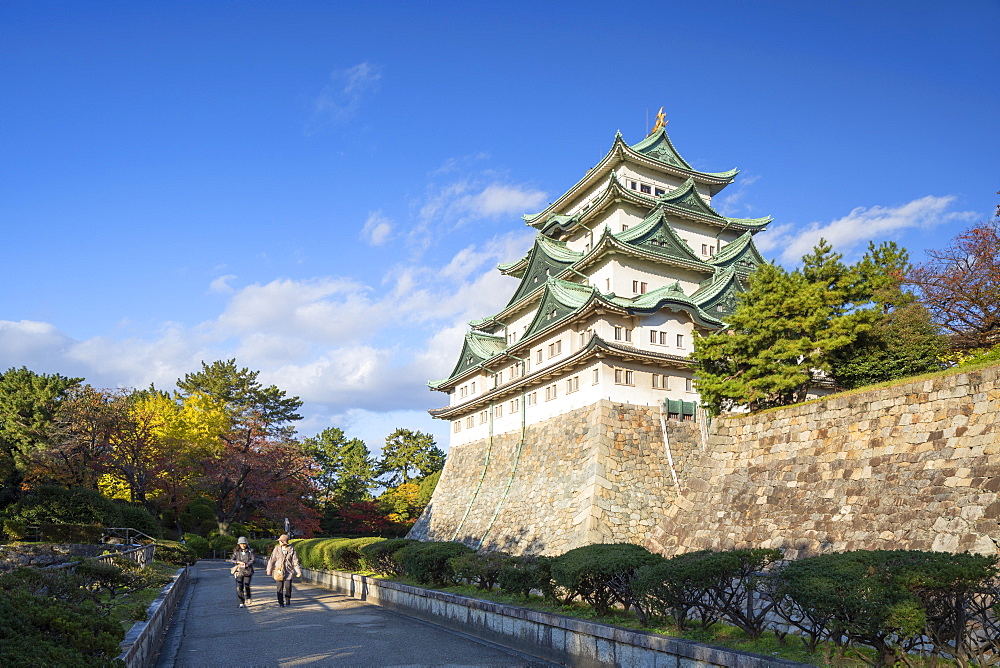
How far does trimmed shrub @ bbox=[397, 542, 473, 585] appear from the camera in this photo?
14.8m

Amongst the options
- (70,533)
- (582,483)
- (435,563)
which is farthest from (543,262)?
(70,533)

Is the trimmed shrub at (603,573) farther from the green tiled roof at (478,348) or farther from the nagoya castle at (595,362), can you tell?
the green tiled roof at (478,348)

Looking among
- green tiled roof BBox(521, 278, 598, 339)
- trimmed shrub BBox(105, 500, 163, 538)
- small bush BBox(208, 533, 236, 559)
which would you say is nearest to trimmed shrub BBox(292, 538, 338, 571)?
trimmed shrub BBox(105, 500, 163, 538)

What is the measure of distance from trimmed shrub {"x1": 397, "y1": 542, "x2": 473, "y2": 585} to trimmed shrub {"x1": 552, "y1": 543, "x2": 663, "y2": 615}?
4.49 m

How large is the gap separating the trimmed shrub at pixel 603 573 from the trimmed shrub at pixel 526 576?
→ 1.82 ft

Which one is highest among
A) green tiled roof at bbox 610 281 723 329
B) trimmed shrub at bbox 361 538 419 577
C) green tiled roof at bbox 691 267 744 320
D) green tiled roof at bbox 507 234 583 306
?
green tiled roof at bbox 507 234 583 306

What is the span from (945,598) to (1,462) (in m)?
40.8

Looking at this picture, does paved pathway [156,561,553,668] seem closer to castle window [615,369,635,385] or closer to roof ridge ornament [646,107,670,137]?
castle window [615,369,635,385]

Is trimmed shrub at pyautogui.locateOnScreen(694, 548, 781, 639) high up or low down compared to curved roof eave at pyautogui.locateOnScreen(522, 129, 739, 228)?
down

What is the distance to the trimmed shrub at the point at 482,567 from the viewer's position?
1302 centimetres

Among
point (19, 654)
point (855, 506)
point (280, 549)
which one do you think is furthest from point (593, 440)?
point (19, 654)

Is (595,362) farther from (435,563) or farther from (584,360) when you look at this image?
(435,563)

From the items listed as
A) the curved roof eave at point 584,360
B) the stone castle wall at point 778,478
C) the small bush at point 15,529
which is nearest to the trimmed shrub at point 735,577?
the stone castle wall at point 778,478

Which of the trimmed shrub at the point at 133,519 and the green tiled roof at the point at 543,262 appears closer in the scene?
the trimmed shrub at the point at 133,519
